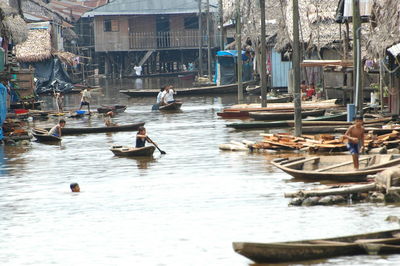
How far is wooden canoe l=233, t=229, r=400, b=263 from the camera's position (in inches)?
480

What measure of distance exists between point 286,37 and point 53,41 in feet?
75.2

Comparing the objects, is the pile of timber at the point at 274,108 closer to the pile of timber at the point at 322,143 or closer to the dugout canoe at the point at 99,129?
the dugout canoe at the point at 99,129

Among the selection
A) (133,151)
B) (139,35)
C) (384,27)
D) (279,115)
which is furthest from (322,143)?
(139,35)

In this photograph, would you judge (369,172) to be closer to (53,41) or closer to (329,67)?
(329,67)

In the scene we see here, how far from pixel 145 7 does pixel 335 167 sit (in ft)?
191

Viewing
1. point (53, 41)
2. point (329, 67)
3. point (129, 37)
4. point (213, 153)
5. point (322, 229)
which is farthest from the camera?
point (129, 37)

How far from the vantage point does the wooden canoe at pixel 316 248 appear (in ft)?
40.0

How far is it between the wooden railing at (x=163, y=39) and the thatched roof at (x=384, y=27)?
49.7 metres

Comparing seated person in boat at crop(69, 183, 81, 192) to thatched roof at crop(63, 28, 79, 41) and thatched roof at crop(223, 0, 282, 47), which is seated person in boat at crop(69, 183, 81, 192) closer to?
thatched roof at crop(223, 0, 282, 47)

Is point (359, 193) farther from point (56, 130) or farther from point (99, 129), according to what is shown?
point (99, 129)

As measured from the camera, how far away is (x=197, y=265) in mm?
13219

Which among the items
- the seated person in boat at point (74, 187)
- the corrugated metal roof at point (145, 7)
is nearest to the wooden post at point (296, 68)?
the seated person in boat at point (74, 187)

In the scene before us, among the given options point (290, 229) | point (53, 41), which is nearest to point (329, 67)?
point (290, 229)

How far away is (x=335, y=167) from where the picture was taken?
19.4 m
